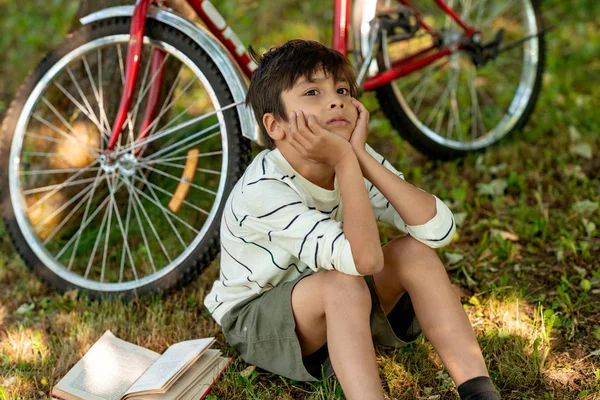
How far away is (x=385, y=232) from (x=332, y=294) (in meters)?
1.11

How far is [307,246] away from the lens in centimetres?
189

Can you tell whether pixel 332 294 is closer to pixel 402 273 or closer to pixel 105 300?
pixel 402 273

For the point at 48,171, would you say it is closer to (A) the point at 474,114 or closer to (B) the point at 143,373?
(B) the point at 143,373

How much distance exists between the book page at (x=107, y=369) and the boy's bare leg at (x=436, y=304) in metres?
0.85

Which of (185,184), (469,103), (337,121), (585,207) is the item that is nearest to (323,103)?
(337,121)

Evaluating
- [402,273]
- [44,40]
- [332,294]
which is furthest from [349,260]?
[44,40]

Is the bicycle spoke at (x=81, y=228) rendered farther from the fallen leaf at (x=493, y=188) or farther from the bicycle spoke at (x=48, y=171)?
the fallen leaf at (x=493, y=188)

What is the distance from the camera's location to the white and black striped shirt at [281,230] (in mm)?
1875

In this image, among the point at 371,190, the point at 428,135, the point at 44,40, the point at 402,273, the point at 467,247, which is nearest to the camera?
the point at 402,273

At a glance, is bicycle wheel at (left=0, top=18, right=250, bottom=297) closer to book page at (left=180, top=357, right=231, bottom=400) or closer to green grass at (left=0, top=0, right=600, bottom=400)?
green grass at (left=0, top=0, right=600, bottom=400)

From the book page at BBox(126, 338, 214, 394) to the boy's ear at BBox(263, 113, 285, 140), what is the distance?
2.25 feet

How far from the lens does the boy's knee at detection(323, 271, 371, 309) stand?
1868mm

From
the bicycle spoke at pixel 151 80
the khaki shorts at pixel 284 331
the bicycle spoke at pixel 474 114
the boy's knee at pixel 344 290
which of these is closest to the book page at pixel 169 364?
the khaki shorts at pixel 284 331

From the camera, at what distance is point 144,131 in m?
2.66
